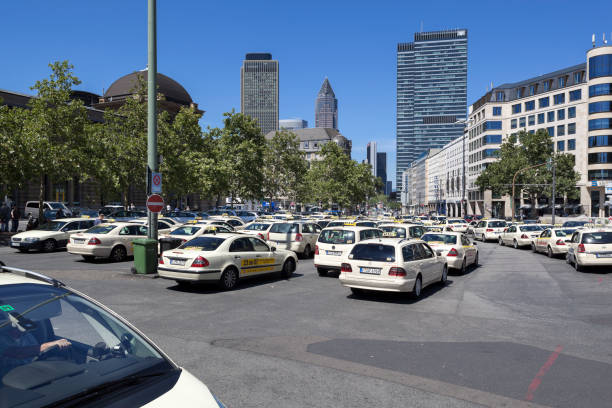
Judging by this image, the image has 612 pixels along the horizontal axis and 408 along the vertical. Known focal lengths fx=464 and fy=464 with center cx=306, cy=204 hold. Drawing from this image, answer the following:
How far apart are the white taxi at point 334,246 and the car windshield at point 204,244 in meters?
3.76

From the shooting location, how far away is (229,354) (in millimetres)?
6441

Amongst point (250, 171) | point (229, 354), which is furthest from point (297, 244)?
point (250, 171)

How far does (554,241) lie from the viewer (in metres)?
21.9

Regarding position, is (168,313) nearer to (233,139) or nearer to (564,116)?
(233,139)

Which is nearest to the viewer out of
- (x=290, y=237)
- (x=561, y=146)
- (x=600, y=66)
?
(x=290, y=237)

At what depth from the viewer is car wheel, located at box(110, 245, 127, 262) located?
1741 cm

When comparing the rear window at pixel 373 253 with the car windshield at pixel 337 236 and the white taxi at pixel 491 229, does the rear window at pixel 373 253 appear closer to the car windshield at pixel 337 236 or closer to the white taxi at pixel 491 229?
the car windshield at pixel 337 236

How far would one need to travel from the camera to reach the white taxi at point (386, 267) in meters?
10.6

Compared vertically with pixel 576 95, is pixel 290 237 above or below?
below

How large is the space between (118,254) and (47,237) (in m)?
5.12

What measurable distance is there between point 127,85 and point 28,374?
83438 millimetres

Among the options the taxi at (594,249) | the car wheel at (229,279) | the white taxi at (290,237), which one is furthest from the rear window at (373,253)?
the taxi at (594,249)

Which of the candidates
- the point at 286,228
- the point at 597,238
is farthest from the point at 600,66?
the point at 286,228

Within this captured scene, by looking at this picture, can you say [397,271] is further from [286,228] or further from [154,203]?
[286,228]
